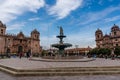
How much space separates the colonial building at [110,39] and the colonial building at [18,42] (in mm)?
30778

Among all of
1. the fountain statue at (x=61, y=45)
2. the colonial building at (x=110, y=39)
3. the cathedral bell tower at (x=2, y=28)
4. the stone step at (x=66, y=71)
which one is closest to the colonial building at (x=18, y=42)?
the cathedral bell tower at (x=2, y=28)

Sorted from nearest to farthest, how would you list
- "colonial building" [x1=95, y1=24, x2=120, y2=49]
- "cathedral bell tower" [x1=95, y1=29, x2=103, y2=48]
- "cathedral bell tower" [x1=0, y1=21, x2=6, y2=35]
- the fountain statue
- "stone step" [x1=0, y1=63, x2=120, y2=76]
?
"stone step" [x1=0, y1=63, x2=120, y2=76], the fountain statue, "cathedral bell tower" [x1=0, y1=21, x2=6, y2=35], "colonial building" [x1=95, y1=24, x2=120, y2=49], "cathedral bell tower" [x1=95, y1=29, x2=103, y2=48]

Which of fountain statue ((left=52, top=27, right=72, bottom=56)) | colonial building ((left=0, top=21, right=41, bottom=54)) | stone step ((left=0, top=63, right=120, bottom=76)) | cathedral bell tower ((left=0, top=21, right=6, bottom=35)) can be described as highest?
cathedral bell tower ((left=0, top=21, right=6, bottom=35))

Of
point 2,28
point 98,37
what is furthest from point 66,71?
point 98,37

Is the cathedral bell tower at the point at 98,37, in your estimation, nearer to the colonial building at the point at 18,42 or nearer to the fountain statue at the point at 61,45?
the colonial building at the point at 18,42

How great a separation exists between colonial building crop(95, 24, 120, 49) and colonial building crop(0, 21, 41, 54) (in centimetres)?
3078

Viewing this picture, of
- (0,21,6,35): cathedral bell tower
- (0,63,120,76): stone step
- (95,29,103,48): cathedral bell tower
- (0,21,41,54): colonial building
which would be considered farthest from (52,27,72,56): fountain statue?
(95,29,103,48): cathedral bell tower

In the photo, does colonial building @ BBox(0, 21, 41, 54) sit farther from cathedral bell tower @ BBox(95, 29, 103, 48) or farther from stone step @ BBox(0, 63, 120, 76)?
stone step @ BBox(0, 63, 120, 76)

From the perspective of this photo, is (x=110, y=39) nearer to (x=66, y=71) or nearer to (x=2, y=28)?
(x=2, y=28)

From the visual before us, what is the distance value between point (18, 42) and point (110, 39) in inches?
1635

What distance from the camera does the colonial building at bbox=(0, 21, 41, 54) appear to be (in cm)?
7076

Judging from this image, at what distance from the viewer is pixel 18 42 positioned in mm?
77812

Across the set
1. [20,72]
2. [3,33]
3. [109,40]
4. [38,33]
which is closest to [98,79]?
[20,72]

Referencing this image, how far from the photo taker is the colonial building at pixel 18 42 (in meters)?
70.8
